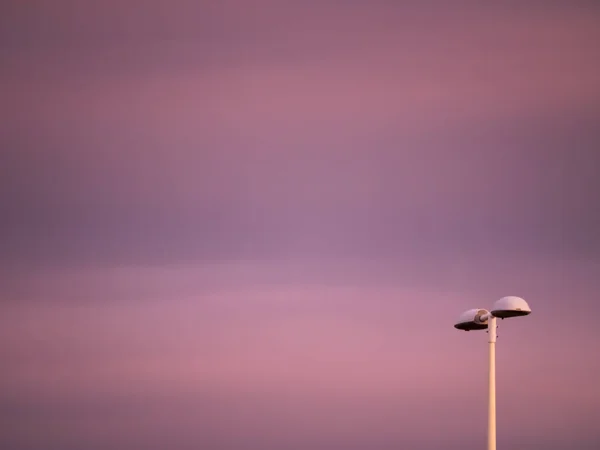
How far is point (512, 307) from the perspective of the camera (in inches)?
1806

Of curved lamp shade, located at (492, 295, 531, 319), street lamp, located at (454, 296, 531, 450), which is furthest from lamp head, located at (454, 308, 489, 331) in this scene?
curved lamp shade, located at (492, 295, 531, 319)

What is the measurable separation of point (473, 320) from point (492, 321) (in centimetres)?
111

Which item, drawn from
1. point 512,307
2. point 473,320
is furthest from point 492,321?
point 512,307

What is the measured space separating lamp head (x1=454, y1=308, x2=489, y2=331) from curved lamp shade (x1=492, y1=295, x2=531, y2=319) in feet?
9.88

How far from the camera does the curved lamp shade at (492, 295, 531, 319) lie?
45906mm

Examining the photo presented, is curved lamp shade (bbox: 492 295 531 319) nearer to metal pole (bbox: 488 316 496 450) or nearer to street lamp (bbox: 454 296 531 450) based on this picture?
street lamp (bbox: 454 296 531 450)

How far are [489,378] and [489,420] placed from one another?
1847 mm

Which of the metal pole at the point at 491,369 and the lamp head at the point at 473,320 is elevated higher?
the lamp head at the point at 473,320

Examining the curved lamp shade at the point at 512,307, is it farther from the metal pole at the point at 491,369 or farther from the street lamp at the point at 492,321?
the metal pole at the point at 491,369

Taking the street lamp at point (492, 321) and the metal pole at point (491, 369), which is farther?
the metal pole at point (491, 369)

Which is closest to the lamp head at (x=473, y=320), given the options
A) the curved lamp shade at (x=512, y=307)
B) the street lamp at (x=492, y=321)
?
the street lamp at (x=492, y=321)

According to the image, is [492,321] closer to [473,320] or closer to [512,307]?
[473,320]

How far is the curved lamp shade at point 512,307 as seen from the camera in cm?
4591

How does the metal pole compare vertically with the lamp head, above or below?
below
